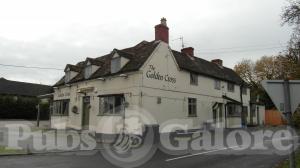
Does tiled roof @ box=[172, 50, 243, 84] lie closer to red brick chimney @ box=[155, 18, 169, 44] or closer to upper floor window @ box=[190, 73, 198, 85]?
upper floor window @ box=[190, 73, 198, 85]

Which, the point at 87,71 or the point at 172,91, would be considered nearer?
the point at 172,91

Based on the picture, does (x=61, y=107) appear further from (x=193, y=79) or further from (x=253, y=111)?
(x=253, y=111)

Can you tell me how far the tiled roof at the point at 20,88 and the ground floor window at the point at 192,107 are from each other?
36.0 m

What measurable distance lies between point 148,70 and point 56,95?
1339 cm

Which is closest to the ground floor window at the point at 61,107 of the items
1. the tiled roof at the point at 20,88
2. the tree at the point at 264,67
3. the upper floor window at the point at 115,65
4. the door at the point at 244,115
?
the upper floor window at the point at 115,65

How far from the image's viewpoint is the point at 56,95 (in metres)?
34.8

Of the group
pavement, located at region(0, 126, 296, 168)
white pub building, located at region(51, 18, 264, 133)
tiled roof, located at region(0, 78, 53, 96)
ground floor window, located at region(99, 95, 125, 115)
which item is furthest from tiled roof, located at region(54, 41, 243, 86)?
tiled roof, located at region(0, 78, 53, 96)

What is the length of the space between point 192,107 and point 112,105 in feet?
25.1

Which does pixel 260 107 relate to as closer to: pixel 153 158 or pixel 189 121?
pixel 189 121

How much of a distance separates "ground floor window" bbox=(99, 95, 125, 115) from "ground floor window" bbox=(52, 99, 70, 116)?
6818mm

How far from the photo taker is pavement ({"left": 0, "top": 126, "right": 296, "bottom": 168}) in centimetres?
1285

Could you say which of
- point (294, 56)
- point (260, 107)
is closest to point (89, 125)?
point (294, 56)

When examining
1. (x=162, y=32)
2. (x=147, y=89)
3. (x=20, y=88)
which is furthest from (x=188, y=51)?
(x=20, y=88)

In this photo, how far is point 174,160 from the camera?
46.1 ft
